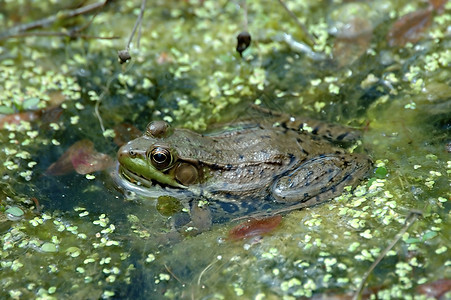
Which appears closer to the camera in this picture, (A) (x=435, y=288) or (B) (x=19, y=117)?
(A) (x=435, y=288)

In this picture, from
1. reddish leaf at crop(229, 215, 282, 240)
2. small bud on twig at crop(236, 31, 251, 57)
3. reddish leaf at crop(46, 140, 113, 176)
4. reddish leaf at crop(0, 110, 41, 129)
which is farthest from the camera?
reddish leaf at crop(0, 110, 41, 129)

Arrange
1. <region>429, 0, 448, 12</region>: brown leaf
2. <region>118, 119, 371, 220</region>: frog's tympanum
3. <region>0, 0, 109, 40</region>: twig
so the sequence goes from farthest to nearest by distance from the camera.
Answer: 1. <region>0, 0, 109, 40</region>: twig
2. <region>429, 0, 448, 12</region>: brown leaf
3. <region>118, 119, 371, 220</region>: frog's tympanum

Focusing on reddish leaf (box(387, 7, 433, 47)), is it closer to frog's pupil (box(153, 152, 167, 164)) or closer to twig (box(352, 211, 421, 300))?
twig (box(352, 211, 421, 300))

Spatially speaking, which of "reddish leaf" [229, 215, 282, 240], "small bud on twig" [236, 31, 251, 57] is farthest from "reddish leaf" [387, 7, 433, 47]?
"reddish leaf" [229, 215, 282, 240]

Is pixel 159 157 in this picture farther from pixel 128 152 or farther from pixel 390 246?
pixel 390 246

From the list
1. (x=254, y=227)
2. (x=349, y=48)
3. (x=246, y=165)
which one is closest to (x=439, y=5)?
(x=349, y=48)

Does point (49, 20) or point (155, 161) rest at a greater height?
point (49, 20)

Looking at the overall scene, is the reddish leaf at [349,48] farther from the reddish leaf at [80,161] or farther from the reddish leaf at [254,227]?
the reddish leaf at [80,161]

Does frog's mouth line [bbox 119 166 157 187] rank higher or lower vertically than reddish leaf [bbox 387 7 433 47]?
lower
